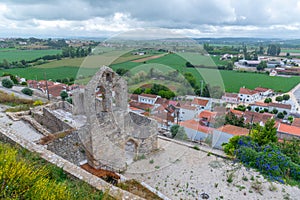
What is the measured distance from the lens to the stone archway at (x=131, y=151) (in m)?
7.68

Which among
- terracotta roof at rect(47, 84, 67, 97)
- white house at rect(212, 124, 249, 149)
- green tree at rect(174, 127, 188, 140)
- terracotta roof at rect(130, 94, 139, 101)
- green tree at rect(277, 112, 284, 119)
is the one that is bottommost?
green tree at rect(277, 112, 284, 119)

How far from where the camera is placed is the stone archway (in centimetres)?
768

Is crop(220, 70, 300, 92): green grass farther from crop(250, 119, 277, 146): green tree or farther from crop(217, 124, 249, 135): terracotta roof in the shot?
crop(250, 119, 277, 146): green tree

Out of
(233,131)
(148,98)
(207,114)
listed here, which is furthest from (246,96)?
(148,98)

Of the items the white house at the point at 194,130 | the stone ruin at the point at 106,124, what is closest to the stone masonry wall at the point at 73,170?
the stone ruin at the point at 106,124

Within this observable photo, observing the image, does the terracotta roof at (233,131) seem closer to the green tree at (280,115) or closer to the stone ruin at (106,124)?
the stone ruin at (106,124)

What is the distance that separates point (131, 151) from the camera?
810 cm

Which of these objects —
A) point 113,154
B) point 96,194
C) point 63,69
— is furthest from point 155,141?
point 63,69

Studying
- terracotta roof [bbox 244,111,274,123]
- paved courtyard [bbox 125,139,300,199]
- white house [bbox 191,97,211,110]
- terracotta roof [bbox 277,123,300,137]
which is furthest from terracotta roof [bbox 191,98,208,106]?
terracotta roof [bbox 244,111,274,123]

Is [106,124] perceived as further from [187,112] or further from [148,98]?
[187,112]

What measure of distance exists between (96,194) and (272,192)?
5354 millimetres

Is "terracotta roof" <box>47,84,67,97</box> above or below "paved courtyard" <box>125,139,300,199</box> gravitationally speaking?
below

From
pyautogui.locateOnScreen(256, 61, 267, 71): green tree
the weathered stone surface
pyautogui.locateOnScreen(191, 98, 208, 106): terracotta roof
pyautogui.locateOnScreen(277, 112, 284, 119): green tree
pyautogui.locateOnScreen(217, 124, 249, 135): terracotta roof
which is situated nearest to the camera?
the weathered stone surface

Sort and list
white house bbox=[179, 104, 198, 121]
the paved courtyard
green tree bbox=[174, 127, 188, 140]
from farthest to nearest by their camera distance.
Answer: green tree bbox=[174, 127, 188, 140], white house bbox=[179, 104, 198, 121], the paved courtyard
